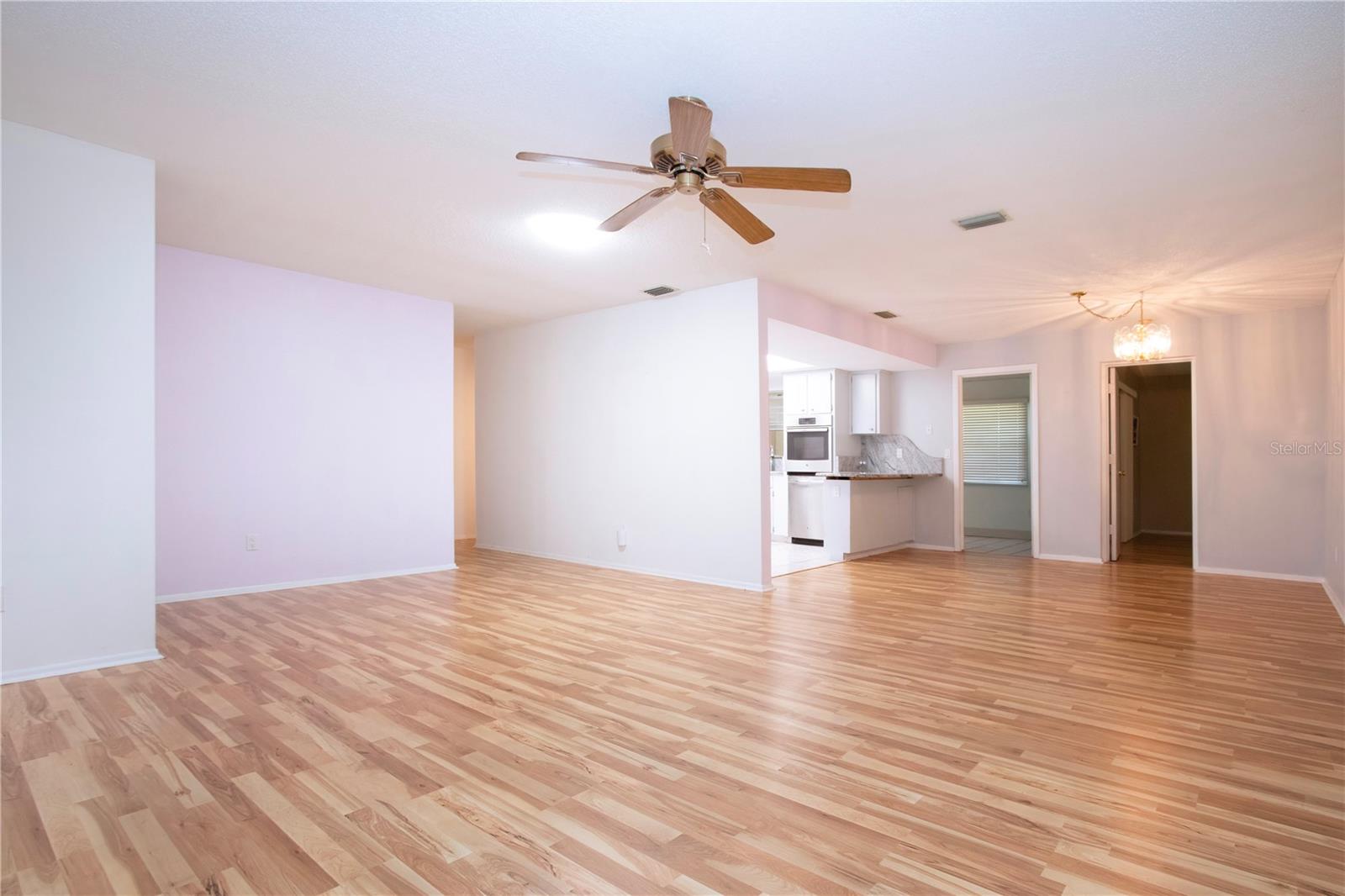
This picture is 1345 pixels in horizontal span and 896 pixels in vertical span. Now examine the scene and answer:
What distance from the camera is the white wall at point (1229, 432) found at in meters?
6.14

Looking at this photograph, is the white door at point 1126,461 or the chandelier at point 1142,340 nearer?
the chandelier at point 1142,340

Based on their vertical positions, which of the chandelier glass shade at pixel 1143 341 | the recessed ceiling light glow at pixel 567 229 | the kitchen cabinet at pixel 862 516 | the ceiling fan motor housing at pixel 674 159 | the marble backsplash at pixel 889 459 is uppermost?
the recessed ceiling light glow at pixel 567 229

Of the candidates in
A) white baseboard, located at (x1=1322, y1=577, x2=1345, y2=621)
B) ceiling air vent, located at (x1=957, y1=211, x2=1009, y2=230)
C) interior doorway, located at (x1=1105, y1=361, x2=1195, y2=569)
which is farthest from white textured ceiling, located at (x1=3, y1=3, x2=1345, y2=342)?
interior doorway, located at (x1=1105, y1=361, x2=1195, y2=569)

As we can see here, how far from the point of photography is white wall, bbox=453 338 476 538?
872 centimetres

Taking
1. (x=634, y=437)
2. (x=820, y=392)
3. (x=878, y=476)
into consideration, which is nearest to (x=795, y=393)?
(x=820, y=392)

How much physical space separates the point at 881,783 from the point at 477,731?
4.78ft

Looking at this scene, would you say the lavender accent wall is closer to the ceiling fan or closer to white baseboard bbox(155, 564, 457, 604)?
white baseboard bbox(155, 564, 457, 604)

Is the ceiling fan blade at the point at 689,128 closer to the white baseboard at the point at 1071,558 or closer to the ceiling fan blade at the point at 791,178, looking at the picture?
the ceiling fan blade at the point at 791,178

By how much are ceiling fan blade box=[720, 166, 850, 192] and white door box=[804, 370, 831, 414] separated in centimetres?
580

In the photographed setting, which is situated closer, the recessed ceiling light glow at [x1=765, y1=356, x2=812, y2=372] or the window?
the recessed ceiling light glow at [x1=765, y1=356, x2=812, y2=372]

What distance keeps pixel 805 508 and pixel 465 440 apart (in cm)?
437

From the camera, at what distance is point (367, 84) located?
268 centimetres


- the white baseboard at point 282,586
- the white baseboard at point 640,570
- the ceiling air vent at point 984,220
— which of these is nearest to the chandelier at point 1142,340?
the ceiling air vent at point 984,220

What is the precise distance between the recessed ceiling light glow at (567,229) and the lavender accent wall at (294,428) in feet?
7.83
